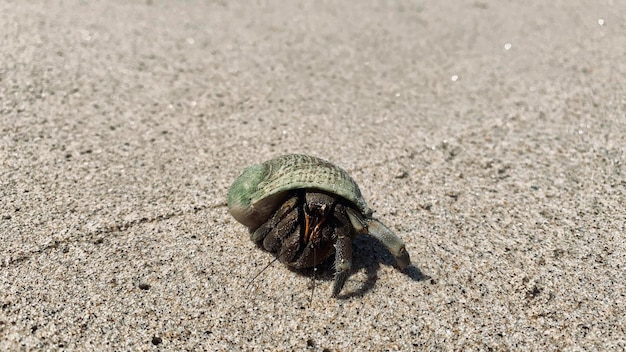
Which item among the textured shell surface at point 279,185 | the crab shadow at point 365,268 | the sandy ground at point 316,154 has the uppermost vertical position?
the textured shell surface at point 279,185

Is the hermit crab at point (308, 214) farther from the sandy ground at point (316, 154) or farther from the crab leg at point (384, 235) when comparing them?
the sandy ground at point (316, 154)

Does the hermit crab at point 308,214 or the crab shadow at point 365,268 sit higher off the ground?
the hermit crab at point 308,214

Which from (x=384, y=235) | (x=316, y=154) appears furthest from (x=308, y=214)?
(x=316, y=154)

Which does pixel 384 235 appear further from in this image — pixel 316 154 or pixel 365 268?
pixel 316 154

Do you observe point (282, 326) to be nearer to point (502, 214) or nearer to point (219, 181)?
point (219, 181)

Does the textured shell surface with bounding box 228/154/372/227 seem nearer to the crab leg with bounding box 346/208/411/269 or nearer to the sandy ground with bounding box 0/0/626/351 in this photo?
the crab leg with bounding box 346/208/411/269

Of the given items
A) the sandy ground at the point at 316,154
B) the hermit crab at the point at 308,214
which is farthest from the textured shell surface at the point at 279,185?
the sandy ground at the point at 316,154

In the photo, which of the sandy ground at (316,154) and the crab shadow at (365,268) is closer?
the sandy ground at (316,154)
